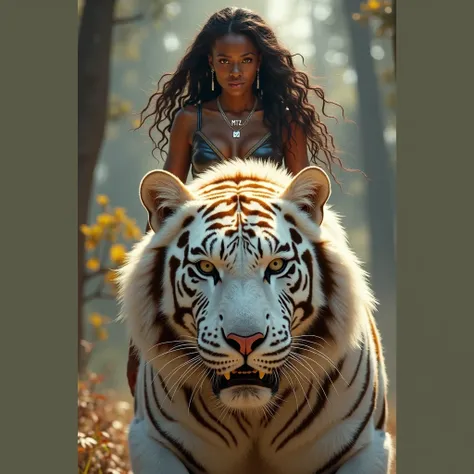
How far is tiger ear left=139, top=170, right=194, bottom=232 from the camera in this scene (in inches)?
181

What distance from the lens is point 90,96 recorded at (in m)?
7.12

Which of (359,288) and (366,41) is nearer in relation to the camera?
(359,288)

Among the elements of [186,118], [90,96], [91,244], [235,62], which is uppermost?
[90,96]

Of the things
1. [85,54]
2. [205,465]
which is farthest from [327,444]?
[85,54]

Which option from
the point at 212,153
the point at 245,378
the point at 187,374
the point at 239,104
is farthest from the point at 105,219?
the point at 245,378

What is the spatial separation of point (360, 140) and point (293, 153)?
0.50m

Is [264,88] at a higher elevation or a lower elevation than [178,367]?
higher

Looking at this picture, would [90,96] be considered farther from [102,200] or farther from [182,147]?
[182,147]

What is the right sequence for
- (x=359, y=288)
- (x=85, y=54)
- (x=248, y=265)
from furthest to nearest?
(x=85, y=54)
(x=359, y=288)
(x=248, y=265)

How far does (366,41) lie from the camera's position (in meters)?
5.75

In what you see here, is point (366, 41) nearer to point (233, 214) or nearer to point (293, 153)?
point (293, 153)

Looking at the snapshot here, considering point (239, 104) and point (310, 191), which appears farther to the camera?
point (239, 104)

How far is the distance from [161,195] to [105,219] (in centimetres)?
201

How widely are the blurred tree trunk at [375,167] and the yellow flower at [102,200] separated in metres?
1.77
